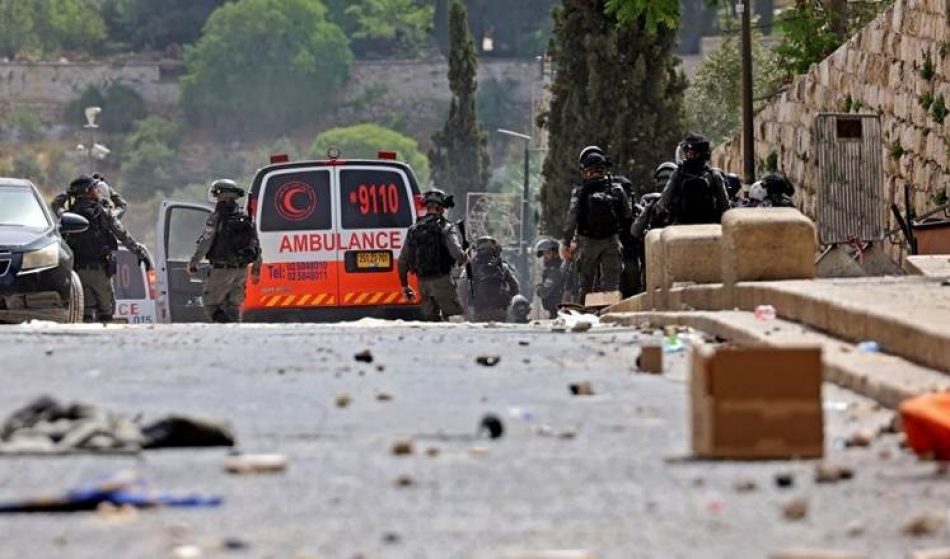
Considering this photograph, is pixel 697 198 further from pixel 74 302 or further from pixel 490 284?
pixel 490 284

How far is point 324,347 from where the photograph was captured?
48.0ft

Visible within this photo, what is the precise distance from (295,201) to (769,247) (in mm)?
9769

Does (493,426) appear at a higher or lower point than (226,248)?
higher

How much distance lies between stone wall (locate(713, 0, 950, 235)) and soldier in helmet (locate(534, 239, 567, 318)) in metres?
3.18

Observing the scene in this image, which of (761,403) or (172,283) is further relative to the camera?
(172,283)

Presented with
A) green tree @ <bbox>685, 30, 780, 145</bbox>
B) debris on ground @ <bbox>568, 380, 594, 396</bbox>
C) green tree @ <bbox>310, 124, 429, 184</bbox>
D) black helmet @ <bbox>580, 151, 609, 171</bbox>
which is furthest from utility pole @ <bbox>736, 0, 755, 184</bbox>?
green tree @ <bbox>310, 124, 429, 184</bbox>

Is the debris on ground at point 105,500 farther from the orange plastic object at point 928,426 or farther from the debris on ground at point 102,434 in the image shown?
the orange plastic object at point 928,426

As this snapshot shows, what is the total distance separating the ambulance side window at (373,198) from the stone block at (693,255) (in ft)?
23.6

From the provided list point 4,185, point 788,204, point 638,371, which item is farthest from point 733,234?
point 4,185

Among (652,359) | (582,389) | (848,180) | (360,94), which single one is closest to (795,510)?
(582,389)

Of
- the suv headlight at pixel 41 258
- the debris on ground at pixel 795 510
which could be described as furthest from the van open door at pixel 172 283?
the debris on ground at pixel 795 510

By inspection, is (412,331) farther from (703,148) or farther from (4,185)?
(4,185)

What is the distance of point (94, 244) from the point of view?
23.0 metres

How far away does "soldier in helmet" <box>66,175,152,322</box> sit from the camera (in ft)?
75.2
